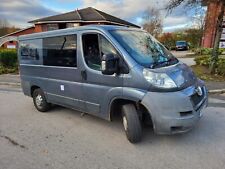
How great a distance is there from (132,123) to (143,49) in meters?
1.40

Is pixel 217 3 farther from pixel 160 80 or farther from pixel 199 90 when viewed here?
pixel 160 80

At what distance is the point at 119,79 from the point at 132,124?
804 mm

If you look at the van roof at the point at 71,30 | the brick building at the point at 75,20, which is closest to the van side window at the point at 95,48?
the van roof at the point at 71,30

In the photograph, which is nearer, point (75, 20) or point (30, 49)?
point (30, 49)

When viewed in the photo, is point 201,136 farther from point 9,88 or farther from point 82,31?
point 9,88

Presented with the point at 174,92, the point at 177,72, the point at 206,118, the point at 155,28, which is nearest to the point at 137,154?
the point at 174,92

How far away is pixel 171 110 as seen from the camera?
3.41m

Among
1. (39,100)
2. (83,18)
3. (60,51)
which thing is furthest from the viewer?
(83,18)

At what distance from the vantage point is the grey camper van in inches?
136

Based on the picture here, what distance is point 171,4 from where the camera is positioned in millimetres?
10086

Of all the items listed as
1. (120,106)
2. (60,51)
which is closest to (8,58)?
(60,51)

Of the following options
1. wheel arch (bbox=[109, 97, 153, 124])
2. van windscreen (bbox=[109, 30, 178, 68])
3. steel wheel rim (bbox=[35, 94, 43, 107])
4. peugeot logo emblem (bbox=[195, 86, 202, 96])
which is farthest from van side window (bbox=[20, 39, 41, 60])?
peugeot logo emblem (bbox=[195, 86, 202, 96])

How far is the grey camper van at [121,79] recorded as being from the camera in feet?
11.3

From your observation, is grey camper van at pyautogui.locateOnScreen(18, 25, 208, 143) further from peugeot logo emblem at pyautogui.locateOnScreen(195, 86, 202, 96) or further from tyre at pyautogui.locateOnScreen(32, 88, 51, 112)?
tyre at pyautogui.locateOnScreen(32, 88, 51, 112)
